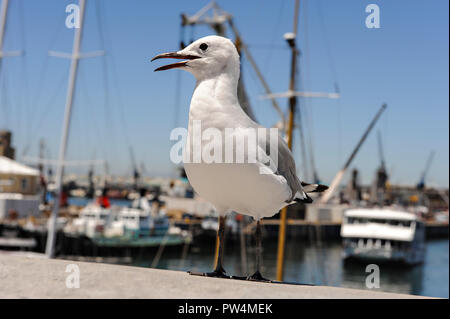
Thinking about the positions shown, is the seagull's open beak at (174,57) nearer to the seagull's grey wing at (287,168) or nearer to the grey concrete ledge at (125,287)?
the seagull's grey wing at (287,168)

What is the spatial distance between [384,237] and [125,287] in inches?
1598

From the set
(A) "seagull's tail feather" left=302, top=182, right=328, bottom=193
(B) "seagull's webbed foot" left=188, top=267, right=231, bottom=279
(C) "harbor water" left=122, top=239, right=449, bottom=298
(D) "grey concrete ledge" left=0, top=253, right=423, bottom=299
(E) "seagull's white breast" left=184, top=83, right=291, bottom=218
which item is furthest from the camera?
(C) "harbor water" left=122, top=239, right=449, bottom=298

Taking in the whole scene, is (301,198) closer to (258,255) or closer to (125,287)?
(258,255)

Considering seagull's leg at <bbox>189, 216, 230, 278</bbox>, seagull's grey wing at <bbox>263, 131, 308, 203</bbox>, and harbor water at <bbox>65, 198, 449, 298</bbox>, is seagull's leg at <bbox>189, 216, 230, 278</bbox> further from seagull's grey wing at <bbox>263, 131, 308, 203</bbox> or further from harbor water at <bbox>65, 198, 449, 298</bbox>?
harbor water at <bbox>65, 198, 449, 298</bbox>

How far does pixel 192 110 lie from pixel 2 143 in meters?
58.9

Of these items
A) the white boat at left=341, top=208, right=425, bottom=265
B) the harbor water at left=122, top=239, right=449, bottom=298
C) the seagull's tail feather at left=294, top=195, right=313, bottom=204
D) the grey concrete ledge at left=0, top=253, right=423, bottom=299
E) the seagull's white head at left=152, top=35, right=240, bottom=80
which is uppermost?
the seagull's white head at left=152, top=35, right=240, bottom=80

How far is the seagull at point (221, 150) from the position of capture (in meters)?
3.33

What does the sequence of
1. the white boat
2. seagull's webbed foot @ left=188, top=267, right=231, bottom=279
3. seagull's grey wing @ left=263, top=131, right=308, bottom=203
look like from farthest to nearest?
the white boat
seagull's grey wing @ left=263, top=131, right=308, bottom=203
seagull's webbed foot @ left=188, top=267, right=231, bottom=279

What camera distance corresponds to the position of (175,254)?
1625 inches

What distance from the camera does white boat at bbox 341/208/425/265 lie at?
131 feet

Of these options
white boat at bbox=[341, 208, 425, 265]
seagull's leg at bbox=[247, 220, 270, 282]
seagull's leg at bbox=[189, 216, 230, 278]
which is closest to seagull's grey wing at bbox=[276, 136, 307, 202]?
seagull's leg at bbox=[247, 220, 270, 282]

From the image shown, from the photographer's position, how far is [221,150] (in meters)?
3.28
